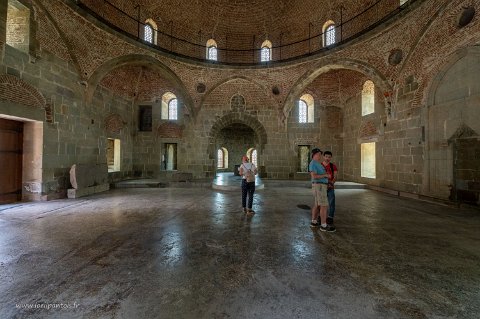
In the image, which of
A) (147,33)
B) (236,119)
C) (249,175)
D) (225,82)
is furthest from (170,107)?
(249,175)

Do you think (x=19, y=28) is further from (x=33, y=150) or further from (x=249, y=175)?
(x=249, y=175)

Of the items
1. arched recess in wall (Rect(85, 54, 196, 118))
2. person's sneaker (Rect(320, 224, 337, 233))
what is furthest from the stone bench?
person's sneaker (Rect(320, 224, 337, 233))

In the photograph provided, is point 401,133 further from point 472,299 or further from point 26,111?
point 26,111

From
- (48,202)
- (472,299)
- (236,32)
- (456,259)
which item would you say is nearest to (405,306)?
(472,299)

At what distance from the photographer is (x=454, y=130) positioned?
7012mm

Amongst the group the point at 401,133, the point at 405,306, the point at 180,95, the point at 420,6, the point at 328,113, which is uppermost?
the point at 420,6

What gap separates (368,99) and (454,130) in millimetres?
5394

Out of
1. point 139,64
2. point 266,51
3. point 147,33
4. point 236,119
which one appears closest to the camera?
point 139,64

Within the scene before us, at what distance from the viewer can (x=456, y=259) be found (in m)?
3.23

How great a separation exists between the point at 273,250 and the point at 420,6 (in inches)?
396

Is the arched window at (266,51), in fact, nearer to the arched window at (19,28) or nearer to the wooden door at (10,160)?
the arched window at (19,28)

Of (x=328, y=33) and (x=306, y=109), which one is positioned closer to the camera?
(x=328, y=33)

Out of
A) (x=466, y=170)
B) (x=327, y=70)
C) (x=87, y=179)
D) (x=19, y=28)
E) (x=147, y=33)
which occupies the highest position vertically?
(x=147, y=33)

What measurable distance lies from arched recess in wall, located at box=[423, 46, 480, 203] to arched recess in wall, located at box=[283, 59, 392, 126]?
216 centimetres
